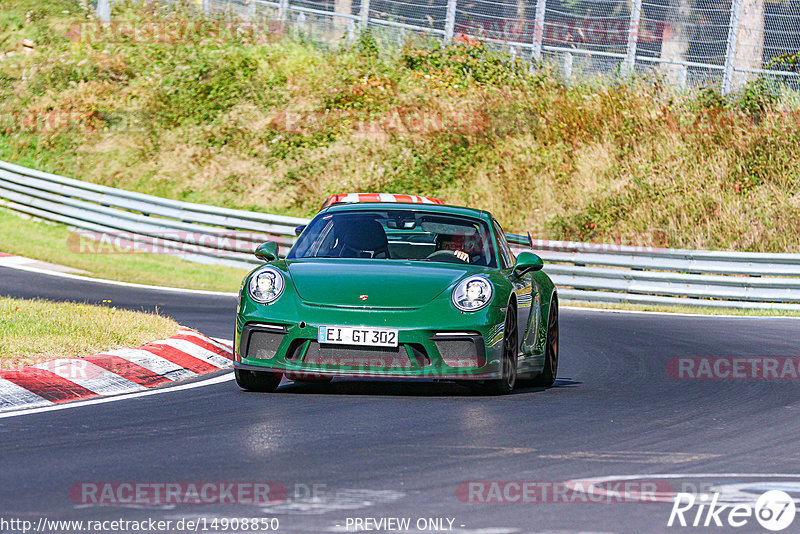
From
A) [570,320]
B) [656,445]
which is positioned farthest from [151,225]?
[656,445]

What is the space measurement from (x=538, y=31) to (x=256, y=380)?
2140 cm

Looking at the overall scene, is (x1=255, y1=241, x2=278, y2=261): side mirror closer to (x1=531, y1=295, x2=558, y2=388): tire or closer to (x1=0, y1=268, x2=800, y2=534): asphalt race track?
(x1=0, y1=268, x2=800, y2=534): asphalt race track

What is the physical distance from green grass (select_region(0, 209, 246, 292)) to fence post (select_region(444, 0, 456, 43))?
9.84 metres

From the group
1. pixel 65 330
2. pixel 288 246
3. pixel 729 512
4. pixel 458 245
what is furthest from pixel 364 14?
pixel 729 512

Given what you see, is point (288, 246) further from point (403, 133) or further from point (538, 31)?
point (538, 31)

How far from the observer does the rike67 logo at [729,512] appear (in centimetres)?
473

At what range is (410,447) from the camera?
624 centimetres

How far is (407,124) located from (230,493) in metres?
24.9

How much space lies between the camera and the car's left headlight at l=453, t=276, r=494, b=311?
8.12 m

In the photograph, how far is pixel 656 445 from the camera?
6.55m

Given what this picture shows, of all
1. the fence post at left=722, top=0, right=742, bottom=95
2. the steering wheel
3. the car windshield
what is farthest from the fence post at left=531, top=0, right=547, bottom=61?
the steering wheel

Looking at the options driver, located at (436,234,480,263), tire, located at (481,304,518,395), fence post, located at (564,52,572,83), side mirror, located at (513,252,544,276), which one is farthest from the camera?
fence post, located at (564,52,572,83)

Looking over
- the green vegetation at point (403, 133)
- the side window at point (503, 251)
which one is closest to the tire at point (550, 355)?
the side window at point (503, 251)

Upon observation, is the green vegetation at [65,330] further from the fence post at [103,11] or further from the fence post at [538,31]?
the fence post at [103,11]
